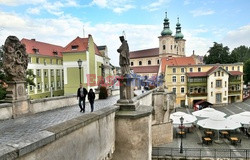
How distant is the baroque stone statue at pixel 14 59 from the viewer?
7.79m

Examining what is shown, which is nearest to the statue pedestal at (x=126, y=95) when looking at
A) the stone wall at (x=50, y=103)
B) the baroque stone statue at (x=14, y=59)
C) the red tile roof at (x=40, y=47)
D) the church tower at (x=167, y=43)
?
the baroque stone statue at (x=14, y=59)

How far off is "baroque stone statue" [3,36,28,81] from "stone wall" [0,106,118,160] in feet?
14.8

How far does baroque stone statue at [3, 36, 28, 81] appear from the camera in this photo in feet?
25.5

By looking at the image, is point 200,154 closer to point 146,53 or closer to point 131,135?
point 131,135

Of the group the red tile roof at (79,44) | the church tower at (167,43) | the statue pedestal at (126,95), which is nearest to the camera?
the statue pedestal at (126,95)

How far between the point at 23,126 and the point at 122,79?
13.4 feet

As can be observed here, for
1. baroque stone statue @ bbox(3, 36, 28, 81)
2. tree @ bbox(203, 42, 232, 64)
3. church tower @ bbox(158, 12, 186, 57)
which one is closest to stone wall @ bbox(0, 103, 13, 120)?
baroque stone statue @ bbox(3, 36, 28, 81)

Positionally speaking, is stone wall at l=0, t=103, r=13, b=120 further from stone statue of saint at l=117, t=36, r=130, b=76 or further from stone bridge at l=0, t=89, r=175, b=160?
stone statue of saint at l=117, t=36, r=130, b=76

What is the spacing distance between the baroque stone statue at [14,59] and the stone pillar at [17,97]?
28 cm

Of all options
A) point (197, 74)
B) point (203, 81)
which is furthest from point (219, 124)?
point (203, 81)

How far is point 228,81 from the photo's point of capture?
46656mm

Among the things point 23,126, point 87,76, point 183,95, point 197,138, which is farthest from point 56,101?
point 183,95

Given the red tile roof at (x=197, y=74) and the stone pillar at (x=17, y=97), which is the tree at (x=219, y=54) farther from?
the stone pillar at (x=17, y=97)

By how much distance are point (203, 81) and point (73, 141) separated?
45187 mm
